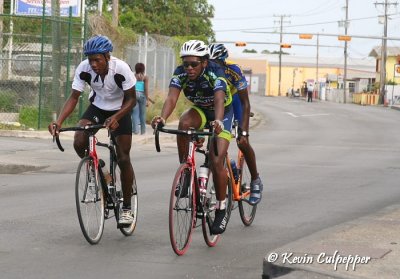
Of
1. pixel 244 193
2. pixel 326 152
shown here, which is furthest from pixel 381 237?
pixel 326 152

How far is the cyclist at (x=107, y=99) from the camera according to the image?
8508 mm

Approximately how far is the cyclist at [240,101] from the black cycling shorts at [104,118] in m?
1.01

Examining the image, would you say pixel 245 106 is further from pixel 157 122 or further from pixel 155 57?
pixel 155 57

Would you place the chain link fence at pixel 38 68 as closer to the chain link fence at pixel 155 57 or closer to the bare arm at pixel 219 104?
the chain link fence at pixel 155 57

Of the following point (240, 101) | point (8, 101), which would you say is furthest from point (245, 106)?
point (8, 101)

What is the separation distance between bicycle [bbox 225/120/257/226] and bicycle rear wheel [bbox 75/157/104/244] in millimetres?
1344

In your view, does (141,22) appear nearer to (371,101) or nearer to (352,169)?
(371,101)

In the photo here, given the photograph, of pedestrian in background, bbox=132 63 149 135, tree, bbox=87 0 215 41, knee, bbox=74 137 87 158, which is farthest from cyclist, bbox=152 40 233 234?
tree, bbox=87 0 215 41

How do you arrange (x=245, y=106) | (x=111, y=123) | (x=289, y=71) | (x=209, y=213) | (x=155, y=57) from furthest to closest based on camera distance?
(x=289, y=71) → (x=155, y=57) → (x=245, y=106) → (x=209, y=213) → (x=111, y=123)

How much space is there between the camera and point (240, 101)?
959cm

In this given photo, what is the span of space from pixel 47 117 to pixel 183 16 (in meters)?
53.9

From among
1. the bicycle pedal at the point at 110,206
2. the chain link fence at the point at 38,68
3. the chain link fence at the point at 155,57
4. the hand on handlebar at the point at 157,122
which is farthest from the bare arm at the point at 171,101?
the chain link fence at the point at 155,57

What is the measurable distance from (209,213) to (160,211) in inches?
88.1

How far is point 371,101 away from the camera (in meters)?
87.0
